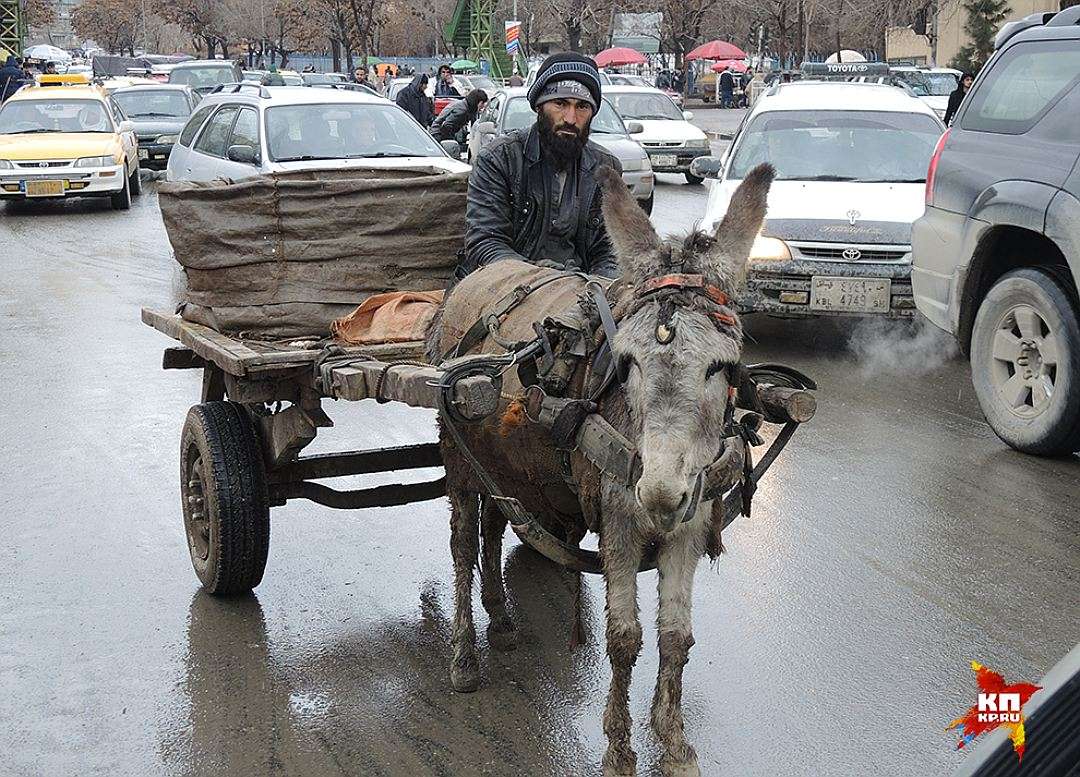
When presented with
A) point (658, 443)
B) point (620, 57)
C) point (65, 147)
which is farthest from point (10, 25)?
point (658, 443)

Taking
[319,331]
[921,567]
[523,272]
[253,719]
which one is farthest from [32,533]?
[921,567]

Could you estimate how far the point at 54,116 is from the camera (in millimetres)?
22734

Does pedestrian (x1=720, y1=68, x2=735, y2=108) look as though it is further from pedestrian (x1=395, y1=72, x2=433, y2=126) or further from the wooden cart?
the wooden cart

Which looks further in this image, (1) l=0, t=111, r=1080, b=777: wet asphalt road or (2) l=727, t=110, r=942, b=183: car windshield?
(2) l=727, t=110, r=942, b=183: car windshield

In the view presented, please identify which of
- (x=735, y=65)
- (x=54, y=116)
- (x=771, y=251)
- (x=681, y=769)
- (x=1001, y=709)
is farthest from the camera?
(x=735, y=65)

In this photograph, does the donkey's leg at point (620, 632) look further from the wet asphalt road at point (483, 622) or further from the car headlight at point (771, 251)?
the car headlight at point (771, 251)

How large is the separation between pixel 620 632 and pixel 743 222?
130 cm

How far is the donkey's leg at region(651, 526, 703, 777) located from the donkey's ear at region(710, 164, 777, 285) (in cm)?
83

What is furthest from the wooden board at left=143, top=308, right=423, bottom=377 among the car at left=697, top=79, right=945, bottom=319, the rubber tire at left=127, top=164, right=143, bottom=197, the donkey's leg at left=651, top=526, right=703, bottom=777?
the rubber tire at left=127, top=164, right=143, bottom=197

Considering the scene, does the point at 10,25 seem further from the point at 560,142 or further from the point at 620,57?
the point at 560,142

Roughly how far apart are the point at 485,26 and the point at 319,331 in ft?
197

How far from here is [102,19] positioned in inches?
3974

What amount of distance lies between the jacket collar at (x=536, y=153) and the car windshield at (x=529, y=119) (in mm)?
15261

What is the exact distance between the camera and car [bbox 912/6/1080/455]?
7516 mm
